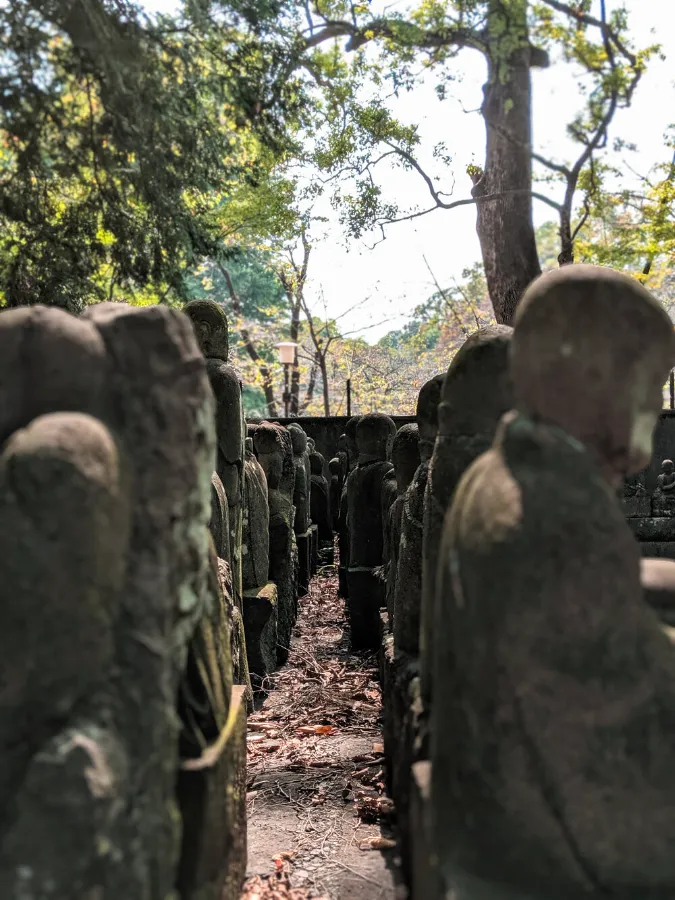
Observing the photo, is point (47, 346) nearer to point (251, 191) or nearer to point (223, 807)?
point (223, 807)

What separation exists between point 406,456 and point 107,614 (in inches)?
134

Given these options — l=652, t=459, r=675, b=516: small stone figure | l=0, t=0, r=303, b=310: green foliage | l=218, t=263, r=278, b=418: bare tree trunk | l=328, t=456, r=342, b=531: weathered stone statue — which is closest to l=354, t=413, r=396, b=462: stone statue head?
l=0, t=0, r=303, b=310: green foliage

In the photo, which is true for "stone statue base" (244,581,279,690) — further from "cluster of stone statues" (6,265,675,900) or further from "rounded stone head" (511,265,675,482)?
"rounded stone head" (511,265,675,482)

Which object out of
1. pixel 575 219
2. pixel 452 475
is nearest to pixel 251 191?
pixel 575 219

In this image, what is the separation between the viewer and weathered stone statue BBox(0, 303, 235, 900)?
147 centimetres

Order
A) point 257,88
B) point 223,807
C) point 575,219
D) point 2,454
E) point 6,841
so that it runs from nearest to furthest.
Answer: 1. point 6,841
2. point 2,454
3. point 223,807
4. point 257,88
5. point 575,219

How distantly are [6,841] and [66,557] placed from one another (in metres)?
0.54

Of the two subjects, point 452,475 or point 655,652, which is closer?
point 655,652

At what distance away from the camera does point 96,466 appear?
1610 millimetres

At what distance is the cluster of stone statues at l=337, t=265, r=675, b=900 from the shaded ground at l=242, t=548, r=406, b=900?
103cm

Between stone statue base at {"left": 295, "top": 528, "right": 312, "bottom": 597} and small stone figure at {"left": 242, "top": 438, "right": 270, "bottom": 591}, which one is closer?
small stone figure at {"left": 242, "top": 438, "right": 270, "bottom": 591}

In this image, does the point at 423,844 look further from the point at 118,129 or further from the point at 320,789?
the point at 118,129

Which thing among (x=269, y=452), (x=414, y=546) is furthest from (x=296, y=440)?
(x=414, y=546)

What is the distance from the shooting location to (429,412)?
3.72 m
